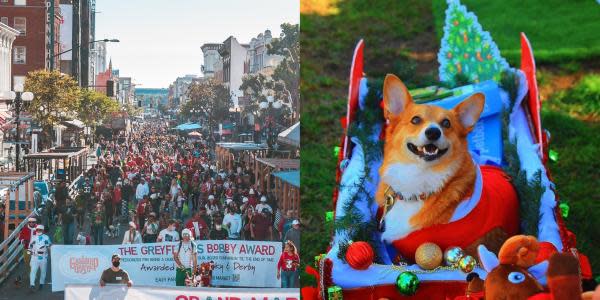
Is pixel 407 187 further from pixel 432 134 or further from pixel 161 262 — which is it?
pixel 161 262

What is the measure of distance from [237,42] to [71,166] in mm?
901

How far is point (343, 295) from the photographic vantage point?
3266 millimetres

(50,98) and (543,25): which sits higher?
(543,25)

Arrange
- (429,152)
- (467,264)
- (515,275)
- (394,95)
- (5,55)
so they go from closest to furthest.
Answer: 1. (515,275)
2. (467,264)
3. (429,152)
4. (394,95)
5. (5,55)

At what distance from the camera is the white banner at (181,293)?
365 centimetres

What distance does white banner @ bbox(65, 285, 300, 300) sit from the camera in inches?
144

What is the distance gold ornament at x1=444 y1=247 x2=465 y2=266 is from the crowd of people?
712 millimetres

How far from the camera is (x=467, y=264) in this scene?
327cm

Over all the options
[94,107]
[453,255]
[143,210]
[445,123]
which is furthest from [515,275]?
[94,107]

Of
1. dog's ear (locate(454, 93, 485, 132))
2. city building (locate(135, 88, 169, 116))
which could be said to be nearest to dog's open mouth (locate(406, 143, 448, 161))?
dog's ear (locate(454, 93, 485, 132))

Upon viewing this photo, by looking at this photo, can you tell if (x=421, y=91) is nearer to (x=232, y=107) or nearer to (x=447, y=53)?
(x=447, y=53)

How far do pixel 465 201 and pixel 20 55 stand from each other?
196 centimetres

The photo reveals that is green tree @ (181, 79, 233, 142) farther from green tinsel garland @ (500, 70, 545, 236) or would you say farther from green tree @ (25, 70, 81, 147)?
green tinsel garland @ (500, 70, 545, 236)

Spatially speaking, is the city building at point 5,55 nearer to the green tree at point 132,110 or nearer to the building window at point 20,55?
the building window at point 20,55
